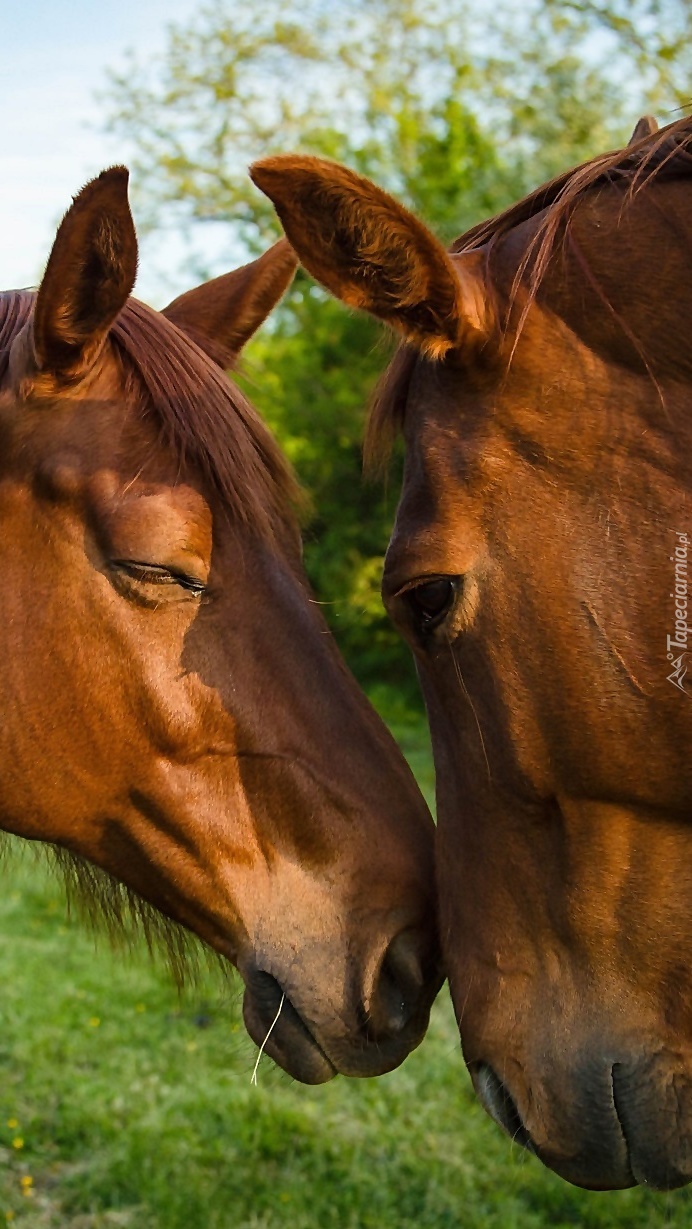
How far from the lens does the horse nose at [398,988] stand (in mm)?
2410

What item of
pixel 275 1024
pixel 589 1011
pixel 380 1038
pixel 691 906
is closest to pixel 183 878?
pixel 275 1024

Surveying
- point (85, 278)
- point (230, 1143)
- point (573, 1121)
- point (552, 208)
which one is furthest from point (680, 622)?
point (230, 1143)

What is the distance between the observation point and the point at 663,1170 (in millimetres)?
2209

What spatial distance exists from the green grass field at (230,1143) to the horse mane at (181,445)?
0.51 feet

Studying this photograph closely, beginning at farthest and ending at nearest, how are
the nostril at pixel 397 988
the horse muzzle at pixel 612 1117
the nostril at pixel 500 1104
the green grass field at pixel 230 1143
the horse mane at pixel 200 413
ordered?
1. the green grass field at pixel 230 1143
2. the horse mane at pixel 200 413
3. the nostril at pixel 397 988
4. the nostril at pixel 500 1104
5. the horse muzzle at pixel 612 1117

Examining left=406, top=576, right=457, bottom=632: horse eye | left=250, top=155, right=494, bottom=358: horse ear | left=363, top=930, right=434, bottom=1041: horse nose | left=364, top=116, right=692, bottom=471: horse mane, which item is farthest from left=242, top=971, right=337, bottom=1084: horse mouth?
left=250, top=155, right=494, bottom=358: horse ear

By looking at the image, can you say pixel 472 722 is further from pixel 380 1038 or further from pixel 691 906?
pixel 380 1038

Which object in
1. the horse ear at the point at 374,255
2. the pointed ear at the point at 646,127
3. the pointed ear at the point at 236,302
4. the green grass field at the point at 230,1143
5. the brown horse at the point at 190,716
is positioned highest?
the pointed ear at the point at 646,127

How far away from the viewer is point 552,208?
7.57 ft

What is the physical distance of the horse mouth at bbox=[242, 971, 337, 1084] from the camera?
2461 mm

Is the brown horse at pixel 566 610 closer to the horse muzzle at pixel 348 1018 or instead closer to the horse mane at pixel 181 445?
the horse muzzle at pixel 348 1018

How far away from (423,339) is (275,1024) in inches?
57.8

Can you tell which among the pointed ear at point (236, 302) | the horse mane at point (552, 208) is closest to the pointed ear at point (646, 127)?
the horse mane at point (552, 208)

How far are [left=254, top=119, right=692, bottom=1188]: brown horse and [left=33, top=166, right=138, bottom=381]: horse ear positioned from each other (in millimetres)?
397
